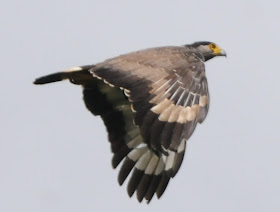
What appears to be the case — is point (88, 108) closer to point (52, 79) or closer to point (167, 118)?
point (52, 79)

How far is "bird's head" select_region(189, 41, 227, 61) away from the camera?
18.5 m

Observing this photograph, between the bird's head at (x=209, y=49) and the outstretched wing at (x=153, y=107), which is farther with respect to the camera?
the bird's head at (x=209, y=49)

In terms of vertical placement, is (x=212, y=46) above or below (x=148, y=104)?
above

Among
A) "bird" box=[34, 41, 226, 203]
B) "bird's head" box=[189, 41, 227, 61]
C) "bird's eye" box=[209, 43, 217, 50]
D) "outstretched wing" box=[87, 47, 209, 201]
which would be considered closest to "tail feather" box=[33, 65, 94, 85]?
"bird" box=[34, 41, 226, 203]

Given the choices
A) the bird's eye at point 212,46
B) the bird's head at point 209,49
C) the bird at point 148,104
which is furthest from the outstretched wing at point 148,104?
the bird's eye at point 212,46

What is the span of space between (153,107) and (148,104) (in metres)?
0.08

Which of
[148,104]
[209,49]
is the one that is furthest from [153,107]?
[209,49]

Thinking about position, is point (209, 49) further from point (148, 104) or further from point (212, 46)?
point (148, 104)

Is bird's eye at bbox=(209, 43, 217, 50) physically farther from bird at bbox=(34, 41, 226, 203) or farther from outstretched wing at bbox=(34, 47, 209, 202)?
outstretched wing at bbox=(34, 47, 209, 202)

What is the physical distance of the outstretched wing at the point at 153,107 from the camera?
1417 centimetres

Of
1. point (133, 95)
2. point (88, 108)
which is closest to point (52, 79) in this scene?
point (88, 108)

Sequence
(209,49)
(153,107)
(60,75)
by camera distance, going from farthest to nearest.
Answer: (209,49) < (60,75) < (153,107)

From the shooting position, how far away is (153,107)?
14352 mm

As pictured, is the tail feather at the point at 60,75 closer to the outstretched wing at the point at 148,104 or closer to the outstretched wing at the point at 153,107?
the outstretched wing at the point at 148,104
